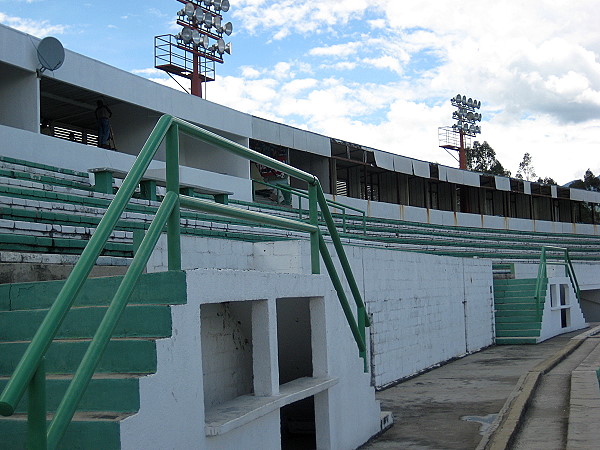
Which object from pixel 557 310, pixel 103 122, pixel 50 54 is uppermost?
pixel 50 54

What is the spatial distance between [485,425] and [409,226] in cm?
1792

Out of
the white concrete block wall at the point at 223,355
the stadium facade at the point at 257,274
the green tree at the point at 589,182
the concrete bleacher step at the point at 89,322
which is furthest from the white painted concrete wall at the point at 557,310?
the green tree at the point at 589,182

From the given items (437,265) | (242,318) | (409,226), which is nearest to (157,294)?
(242,318)

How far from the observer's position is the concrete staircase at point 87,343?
3096mm

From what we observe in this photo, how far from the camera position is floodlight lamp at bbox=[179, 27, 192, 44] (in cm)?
2552

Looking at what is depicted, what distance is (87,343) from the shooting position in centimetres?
346

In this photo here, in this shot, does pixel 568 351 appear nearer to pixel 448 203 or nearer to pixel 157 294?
pixel 157 294

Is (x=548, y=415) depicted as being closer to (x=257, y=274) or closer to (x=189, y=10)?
(x=257, y=274)

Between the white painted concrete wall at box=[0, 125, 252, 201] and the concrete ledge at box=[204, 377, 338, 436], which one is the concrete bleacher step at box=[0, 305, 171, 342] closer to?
the concrete ledge at box=[204, 377, 338, 436]

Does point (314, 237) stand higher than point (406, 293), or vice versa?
point (314, 237)

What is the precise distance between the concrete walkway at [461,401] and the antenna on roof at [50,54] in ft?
26.3

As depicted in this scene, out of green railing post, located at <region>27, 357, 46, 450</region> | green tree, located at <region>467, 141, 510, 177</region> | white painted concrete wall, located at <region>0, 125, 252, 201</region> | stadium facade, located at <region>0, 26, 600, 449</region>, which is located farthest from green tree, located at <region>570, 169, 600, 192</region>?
green railing post, located at <region>27, 357, 46, 450</region>

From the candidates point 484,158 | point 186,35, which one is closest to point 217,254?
point 186,35

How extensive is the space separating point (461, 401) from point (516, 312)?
31.6 ft
